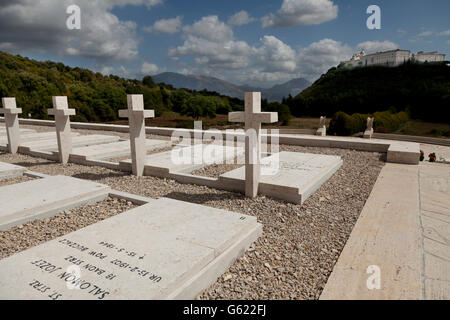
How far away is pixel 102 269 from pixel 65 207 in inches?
95.1

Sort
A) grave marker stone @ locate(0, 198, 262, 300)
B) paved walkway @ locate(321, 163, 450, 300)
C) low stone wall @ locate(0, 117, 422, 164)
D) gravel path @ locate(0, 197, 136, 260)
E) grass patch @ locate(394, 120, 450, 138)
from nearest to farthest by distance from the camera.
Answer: grave marker stone @ locate(0, 198, 262, 300), paved walkway @ locate(321, 163, 450, 300), gravel path @ locate(0, 197, 136, 260), low stone wall @ locate(0, 117, 422, 164), grass patch @ locate(394, 120, 450, 138)

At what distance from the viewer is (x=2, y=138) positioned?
37.6 ft

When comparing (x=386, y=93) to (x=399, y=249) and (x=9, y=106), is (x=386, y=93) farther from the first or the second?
(x=399, y=249)

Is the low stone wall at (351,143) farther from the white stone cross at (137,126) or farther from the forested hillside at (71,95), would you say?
the forested hillside at (71,95)

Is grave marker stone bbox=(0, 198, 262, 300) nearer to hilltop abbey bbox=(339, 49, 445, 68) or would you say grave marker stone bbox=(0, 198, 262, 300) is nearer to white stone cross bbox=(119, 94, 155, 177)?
white stone cross bbox=(119, 94, 155, 177)

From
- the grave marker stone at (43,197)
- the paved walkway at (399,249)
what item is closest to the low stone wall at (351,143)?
the paved walkway at (399,249)

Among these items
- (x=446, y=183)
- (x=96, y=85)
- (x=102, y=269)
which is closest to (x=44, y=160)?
(x=102, y=269)

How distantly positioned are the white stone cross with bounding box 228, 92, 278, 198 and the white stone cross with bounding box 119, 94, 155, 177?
2416 mm

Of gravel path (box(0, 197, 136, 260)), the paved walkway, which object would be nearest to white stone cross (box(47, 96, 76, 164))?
gravel path (box(0, 197, 136, 260))

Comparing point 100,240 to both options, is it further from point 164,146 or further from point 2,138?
point 2,138

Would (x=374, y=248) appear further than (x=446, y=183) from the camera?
No

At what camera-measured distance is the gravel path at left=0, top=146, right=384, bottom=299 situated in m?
2.88

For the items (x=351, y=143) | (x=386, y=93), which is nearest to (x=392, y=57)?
(x=386, y=93)

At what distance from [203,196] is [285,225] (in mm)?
1754
